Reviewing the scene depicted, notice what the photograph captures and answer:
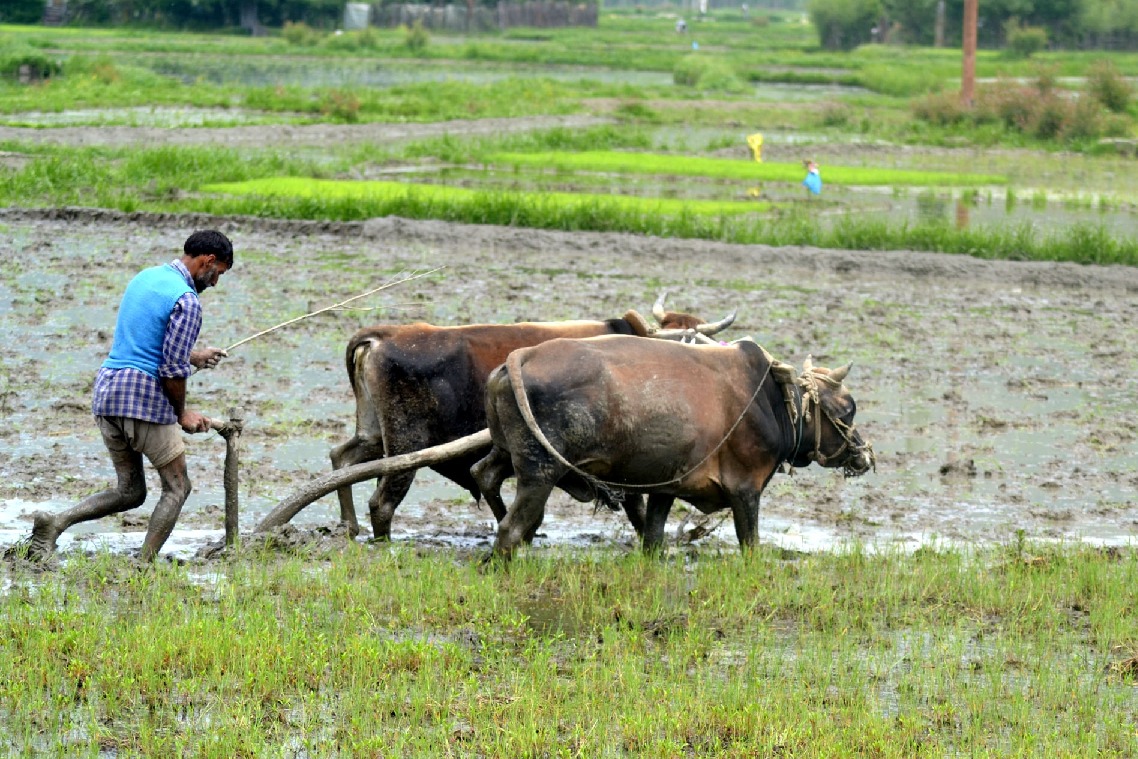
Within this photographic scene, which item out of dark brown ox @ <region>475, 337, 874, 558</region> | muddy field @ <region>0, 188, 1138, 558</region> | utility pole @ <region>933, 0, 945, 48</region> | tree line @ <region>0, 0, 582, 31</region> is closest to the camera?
dark brown ox @ <region>475, 337, 874, 558</region>

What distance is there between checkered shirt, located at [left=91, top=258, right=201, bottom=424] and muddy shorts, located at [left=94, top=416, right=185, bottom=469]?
0.06 meters

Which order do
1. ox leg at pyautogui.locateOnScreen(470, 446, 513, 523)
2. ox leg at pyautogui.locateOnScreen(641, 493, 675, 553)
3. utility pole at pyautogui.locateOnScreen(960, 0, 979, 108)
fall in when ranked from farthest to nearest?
utility pole at pyautogui.locateOnScreen(960, 0, 979, 108), ox leg at pyautogui.locateOnScreen(641, 493, 675, 553), ox leg at pyautogui.locateOnScreen(470, 446, 513, 523)

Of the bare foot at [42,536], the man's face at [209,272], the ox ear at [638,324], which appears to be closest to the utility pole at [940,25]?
the ox ear at [638,324]

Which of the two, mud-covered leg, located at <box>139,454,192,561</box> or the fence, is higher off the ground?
the fence

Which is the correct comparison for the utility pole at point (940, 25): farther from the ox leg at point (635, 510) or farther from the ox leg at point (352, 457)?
the ox leg at point (352, 457)

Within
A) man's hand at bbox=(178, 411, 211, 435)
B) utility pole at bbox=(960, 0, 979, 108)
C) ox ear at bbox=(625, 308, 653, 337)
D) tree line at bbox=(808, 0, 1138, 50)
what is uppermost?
tree line at bbox=(808, 0, 1138, 50)

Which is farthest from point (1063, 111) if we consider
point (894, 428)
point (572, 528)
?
point (572, 528)

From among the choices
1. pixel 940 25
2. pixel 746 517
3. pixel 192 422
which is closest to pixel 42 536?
pixel 192 422

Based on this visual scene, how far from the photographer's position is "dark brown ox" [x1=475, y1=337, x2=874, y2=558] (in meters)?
7.18

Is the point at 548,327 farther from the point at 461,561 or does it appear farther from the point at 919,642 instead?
the point at 919,642

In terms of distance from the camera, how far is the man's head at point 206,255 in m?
6.84

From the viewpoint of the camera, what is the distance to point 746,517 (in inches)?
301

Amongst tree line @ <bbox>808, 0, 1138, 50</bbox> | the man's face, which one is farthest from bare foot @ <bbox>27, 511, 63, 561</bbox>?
tree line @ <bbox>808, 0, 1138, 50</bbox>

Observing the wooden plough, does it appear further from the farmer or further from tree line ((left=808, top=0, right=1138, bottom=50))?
tree line ((left=808, top=0, right=1138, bottom=50))
